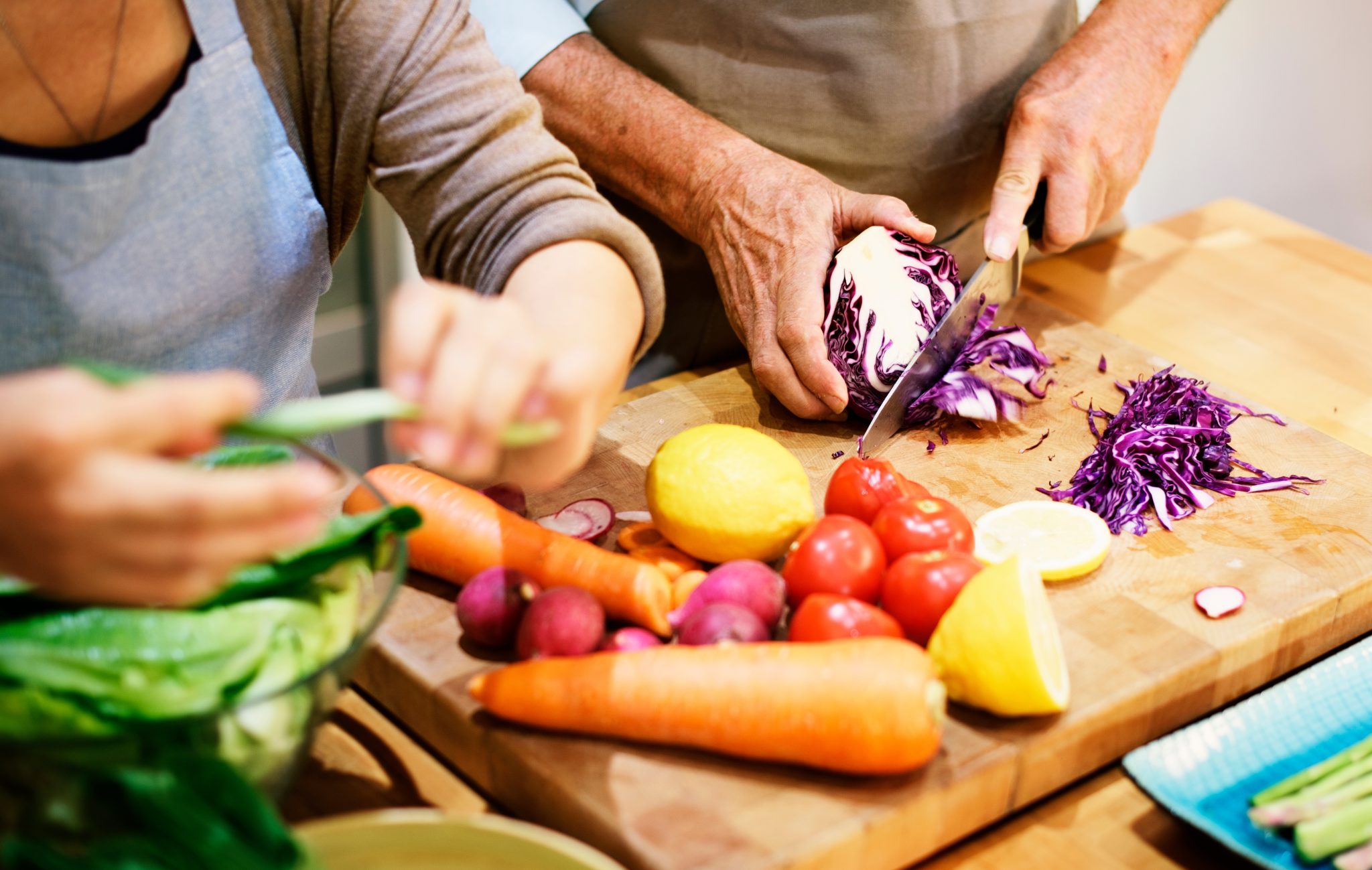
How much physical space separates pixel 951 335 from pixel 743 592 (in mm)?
798

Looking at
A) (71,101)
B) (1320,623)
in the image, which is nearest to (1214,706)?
(1320,623)

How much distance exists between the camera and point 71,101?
1.28 meters

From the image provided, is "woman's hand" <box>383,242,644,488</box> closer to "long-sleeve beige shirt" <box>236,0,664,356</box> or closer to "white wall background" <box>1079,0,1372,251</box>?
"long-sleeve beige shirt" <box>236,0,664,356</box>

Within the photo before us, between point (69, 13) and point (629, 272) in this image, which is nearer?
point (69, 13)

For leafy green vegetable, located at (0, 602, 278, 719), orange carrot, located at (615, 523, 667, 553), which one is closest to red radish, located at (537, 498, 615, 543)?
orange carrot, located at (615, 523, 667, 553)

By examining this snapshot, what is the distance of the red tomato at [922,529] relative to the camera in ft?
4.30

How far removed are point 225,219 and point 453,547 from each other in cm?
46

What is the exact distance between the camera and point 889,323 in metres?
1.76

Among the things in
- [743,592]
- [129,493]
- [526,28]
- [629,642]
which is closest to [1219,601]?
[743,592]

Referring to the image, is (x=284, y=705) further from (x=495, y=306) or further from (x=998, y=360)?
(x=998, y=360)

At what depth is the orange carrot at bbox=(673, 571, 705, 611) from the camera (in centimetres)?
131

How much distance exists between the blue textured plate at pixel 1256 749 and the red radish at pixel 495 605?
0.61 m

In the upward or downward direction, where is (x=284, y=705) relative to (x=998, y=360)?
upward

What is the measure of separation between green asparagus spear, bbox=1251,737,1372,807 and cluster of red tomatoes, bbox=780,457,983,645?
13.1 inches
